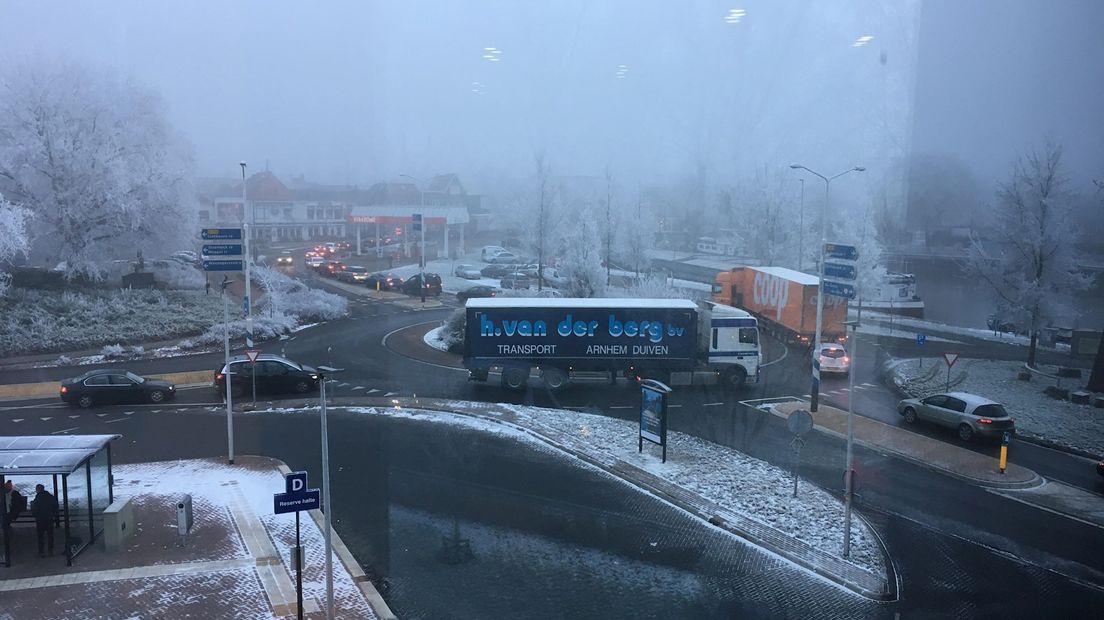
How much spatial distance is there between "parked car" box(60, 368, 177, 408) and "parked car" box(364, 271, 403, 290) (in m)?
21.1

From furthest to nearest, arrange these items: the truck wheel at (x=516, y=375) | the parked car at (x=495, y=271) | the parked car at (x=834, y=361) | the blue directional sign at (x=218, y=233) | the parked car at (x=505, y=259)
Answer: the parked car at (x=505, y=259) < the parked car at (x=495, y=271) < the parked car at (x=834, y=361) < the truck wheel at (x=516, y=375) < the blue directional sign at (x=218, y=233)

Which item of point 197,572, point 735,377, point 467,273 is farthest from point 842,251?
point 467,273

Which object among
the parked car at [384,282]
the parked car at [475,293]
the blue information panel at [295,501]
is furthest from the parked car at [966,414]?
the parked car at [384,282]

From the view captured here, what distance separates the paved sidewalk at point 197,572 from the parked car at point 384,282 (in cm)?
2769

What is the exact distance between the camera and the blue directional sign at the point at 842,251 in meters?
14.0

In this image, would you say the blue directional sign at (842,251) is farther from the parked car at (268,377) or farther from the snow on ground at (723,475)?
the parked car at (268,377)

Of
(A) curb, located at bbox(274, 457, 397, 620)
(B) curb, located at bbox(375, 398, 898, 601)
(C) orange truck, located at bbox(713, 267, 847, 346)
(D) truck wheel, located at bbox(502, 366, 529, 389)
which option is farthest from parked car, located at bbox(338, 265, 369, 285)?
(A) curb, located at bbox(274, 457, 397, 620)

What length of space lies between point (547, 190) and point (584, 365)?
81.0 ft

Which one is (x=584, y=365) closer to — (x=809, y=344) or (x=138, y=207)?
(x=809, y=344)

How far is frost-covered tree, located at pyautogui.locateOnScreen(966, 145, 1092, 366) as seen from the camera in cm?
2220

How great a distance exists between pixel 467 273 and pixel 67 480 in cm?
3422

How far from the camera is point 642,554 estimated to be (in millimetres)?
9484

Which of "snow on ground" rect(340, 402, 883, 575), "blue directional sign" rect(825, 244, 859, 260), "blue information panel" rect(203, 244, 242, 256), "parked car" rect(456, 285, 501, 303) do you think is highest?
"blue directional sign" rect(825, 244, 859, 260)

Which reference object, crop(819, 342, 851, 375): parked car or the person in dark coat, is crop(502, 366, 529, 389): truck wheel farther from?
the person in dark coat
